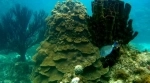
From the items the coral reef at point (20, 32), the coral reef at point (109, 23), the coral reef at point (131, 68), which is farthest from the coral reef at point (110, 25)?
the coral reef at point (20, 32)

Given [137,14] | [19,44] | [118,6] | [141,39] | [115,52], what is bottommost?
[115,52]

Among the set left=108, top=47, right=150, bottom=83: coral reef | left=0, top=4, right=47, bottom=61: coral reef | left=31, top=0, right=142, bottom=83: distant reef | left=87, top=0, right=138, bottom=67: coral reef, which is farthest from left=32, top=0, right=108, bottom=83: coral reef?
left=0, top=4, right=47, bottom=61: coral reef

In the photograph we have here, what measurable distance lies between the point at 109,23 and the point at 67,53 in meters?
1.30

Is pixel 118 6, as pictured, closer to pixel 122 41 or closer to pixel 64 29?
pixel 122 41

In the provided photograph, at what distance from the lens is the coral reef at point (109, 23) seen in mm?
4836

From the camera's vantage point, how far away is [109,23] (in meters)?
4.88

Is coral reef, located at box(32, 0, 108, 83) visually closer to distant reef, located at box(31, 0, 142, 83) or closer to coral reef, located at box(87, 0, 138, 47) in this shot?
distant reef, located at box(31, 0, 142, 83)

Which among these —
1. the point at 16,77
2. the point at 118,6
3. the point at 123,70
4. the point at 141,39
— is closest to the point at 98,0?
the point at 118,6

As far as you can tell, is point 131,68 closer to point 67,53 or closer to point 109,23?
point 109,23

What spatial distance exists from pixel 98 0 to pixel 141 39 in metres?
23.2

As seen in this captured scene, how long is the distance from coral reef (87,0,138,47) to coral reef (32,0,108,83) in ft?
1.17

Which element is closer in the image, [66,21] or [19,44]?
[66,21]

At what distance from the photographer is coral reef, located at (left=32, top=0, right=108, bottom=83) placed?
4.77 m

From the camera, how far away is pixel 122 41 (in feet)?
16.6
